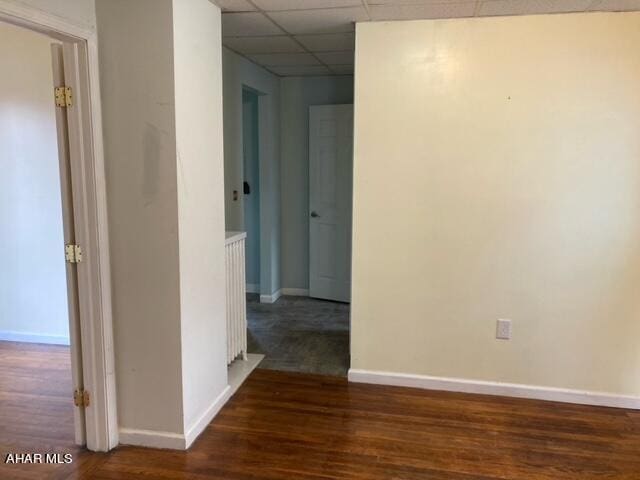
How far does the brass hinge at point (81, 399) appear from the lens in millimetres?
2410

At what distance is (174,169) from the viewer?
2.29m

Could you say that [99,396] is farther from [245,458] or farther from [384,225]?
[384,225]

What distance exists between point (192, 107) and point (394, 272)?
61.4 inches

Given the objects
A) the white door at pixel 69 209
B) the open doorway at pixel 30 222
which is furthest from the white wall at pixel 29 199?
the white door at pixel 69 209

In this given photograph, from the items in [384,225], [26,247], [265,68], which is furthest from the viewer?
[265,68]

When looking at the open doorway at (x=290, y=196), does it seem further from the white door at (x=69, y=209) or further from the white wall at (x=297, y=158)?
the white door at (x=69, y=209)

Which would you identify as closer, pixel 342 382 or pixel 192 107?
pixel 192 107

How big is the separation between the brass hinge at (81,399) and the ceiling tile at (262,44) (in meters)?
2.46

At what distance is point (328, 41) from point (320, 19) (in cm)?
59

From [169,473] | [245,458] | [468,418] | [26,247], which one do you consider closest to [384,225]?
[468,418]

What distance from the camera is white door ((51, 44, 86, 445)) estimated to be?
219 centimetres

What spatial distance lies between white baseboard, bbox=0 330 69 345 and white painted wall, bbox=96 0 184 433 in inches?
65.3

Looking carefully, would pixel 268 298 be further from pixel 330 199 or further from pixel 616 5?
pixel 616 5

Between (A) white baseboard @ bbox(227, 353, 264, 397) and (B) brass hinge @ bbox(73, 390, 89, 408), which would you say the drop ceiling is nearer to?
(B) brass hinge @ bbox(73, 390, 89, 408)
